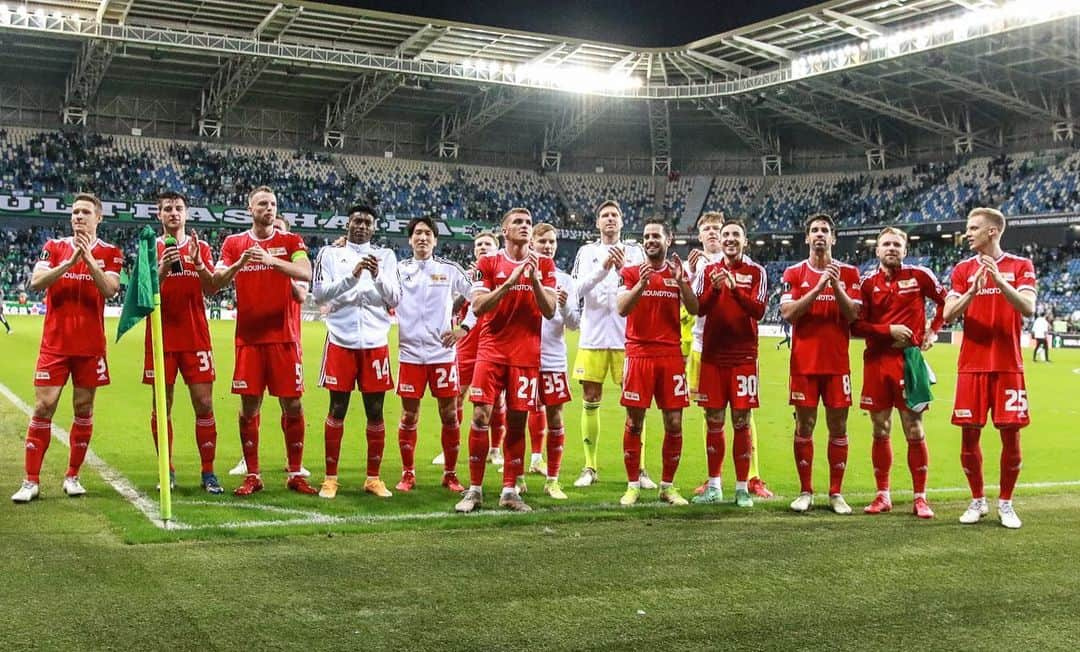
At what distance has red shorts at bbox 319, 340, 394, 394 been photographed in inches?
311

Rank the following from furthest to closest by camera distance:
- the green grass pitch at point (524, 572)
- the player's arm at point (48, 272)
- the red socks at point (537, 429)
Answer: the red socks at point (537, 429)
the player's arm at point (48, 272)
the green grass pitch at point (524, 572)

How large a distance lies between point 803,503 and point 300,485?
3913 mm

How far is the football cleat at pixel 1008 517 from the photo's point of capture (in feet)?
22.8

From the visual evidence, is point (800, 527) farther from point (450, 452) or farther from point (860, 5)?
point (860, 5)

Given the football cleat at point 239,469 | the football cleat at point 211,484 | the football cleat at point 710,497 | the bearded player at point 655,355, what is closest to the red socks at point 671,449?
the bearded player at point 655,355

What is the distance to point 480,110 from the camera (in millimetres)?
52219

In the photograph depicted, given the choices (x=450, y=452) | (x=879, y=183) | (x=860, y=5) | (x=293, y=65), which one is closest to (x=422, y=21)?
(x=293, y=65)

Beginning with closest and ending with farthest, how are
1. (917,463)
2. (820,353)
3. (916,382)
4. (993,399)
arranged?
(993,399) < (916,382) < (917,463) < (820,353)

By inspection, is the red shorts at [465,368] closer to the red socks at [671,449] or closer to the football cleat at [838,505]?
the red socks at [671,449]

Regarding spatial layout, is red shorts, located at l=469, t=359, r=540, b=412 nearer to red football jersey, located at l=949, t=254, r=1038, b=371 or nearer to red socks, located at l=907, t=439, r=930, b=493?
red socks, located at l=907, t=439, r=930, b=493

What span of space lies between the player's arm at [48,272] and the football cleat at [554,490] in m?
3.91

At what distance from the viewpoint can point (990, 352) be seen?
7199mm

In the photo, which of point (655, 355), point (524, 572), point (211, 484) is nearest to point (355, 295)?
point (211, 484)

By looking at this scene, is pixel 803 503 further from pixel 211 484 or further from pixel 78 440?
pixel 78 440
